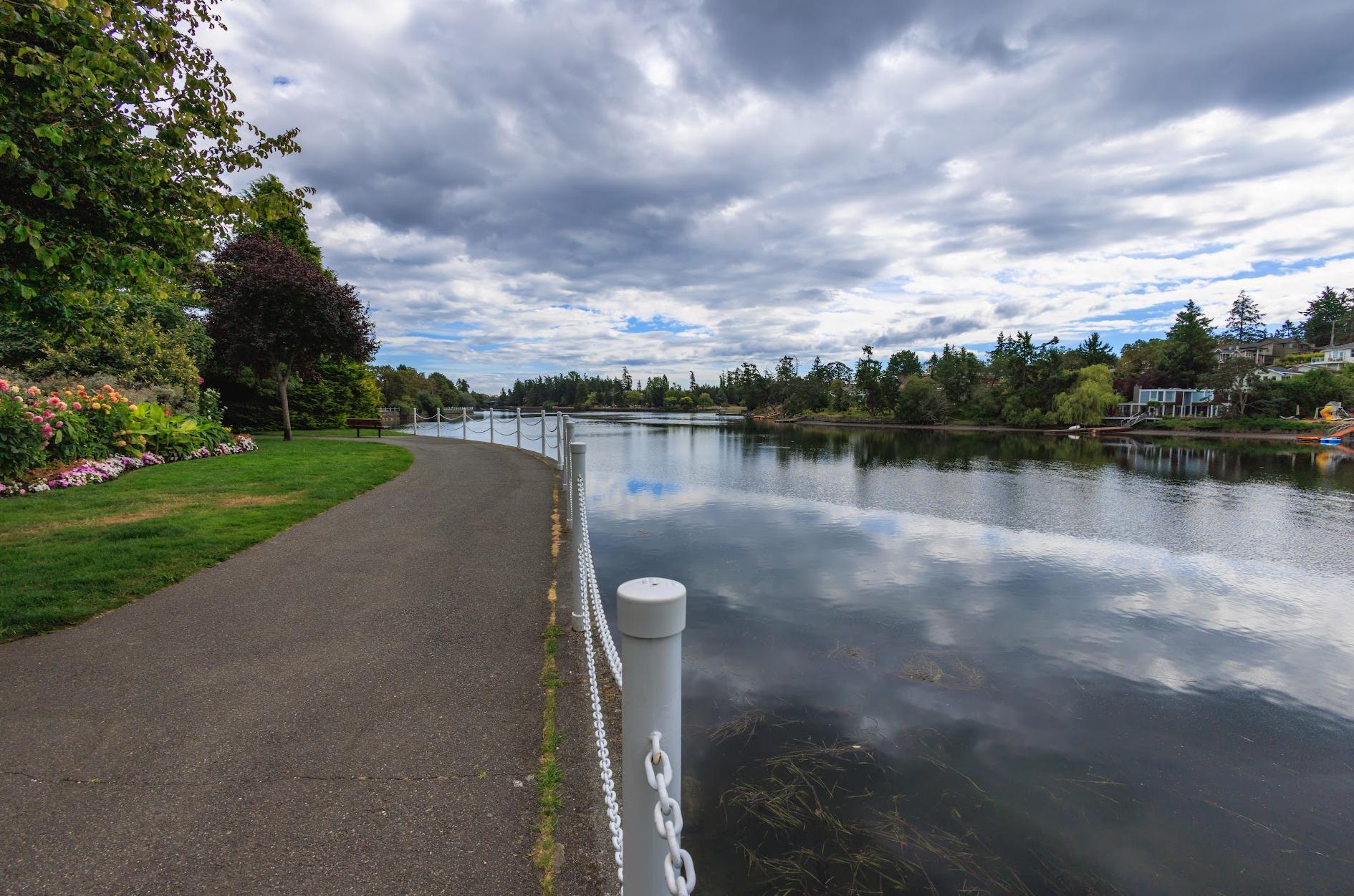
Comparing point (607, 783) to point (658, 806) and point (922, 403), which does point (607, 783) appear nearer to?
point (658, 806)

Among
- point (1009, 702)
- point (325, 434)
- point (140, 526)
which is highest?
point (325, 434)

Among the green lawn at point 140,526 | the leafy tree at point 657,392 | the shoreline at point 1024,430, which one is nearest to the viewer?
the green lawn at point 140,526

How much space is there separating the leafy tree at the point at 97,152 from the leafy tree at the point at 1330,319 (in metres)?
122

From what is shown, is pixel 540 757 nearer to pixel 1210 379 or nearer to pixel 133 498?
pixel 133 498

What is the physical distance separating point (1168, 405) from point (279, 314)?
74.7m

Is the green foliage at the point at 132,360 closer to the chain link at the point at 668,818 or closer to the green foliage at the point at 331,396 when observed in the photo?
the green foliage at the point at 331,396

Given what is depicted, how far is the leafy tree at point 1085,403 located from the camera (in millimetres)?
54594

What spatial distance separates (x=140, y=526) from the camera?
251 inches

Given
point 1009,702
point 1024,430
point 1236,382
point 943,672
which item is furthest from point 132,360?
point 1236,382

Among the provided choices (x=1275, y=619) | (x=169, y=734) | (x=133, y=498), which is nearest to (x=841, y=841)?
(x=169, y=734)

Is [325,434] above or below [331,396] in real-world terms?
below

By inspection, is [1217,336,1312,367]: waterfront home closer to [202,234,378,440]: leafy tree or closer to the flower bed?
[202,234,378,440]: leafy tree

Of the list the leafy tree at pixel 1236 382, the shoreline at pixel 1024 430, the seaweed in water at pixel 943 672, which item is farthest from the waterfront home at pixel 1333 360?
the seaweed in water at pixel 943 672

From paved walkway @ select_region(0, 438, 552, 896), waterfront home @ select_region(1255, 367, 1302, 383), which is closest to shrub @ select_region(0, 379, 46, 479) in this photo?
paved walkway @ select_region(0, 438, 552, 896)
